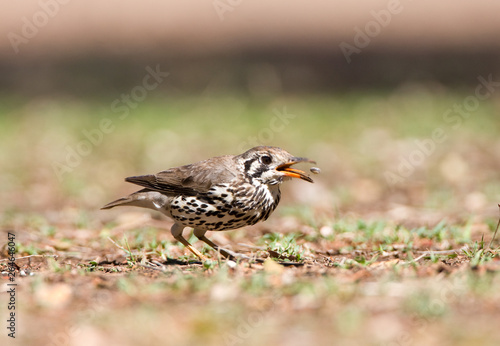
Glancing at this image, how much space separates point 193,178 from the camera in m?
7.05

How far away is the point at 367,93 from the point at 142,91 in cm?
483

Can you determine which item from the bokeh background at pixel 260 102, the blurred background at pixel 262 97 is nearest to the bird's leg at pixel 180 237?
the bokeh background at pixel 260 102

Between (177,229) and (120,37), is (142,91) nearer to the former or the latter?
(120,37)
